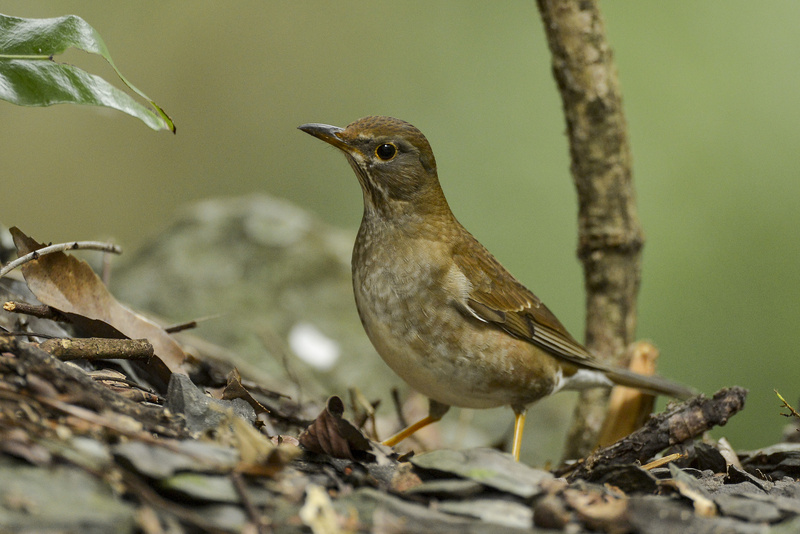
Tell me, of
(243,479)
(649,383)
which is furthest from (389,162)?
(243,479)

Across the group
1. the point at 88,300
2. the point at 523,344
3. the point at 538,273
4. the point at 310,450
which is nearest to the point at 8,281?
the point at 88,300

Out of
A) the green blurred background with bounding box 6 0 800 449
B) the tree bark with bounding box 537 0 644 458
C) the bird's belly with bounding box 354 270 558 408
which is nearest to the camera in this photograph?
the bird's belly with bounding box 354 270 558 408

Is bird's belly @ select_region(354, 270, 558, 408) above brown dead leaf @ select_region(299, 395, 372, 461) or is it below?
above

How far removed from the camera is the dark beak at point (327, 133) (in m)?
3.41

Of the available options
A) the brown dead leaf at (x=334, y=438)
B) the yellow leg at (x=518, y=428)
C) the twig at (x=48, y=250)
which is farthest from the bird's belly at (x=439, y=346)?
the twig at (x=48, y=250)

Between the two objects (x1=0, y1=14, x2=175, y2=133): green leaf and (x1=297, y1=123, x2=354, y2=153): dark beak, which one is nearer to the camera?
(x1=0, y1=14, x2=175, y2=133): green leaf

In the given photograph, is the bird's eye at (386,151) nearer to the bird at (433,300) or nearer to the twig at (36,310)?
the bird at (433,300)

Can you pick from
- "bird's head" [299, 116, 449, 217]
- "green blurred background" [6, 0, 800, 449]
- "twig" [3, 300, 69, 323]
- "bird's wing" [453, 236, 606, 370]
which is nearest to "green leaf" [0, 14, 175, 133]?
"twig" [3, 300, 69, 323]

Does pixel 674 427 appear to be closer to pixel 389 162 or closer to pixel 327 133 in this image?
pixel 389 162

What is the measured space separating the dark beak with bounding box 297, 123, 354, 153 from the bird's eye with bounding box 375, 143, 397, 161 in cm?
15

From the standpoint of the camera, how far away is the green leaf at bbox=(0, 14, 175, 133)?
2646 mm

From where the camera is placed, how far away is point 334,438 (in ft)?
7.83

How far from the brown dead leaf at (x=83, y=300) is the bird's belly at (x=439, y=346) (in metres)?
0.88

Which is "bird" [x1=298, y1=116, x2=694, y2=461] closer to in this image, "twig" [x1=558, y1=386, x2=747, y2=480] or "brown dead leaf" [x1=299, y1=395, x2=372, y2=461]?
"twig" [x1=558, y1=386, x2=747, y2=480]
